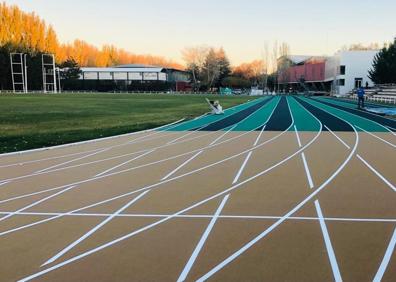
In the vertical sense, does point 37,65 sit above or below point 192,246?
above

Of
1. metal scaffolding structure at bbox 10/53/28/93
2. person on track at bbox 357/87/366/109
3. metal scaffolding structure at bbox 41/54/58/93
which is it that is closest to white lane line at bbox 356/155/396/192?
person on track at bbox 357/87/366/109

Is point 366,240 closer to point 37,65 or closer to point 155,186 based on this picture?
point 155,186

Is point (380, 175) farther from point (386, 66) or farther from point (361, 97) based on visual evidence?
point (386, 66)

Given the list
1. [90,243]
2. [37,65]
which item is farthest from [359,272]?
[37,65]

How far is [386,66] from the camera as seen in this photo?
59.0 m

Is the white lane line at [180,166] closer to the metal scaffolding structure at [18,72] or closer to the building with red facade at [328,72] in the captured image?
the building with red facade at [328,72]

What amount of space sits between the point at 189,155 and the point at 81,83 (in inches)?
3655

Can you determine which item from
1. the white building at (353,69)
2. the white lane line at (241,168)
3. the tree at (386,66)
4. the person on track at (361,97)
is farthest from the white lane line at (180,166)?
the white building at (353,69)

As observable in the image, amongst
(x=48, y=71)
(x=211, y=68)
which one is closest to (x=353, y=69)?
(x=211, y=68)

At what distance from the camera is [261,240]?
4828 mm

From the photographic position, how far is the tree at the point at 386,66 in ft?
189

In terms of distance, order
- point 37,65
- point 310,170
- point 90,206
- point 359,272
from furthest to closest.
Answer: point 37,65 < point 310,170 < point 90,206 < point 359,272

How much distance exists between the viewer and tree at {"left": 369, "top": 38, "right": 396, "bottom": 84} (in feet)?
189

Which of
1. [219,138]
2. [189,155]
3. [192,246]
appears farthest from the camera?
[219,138]
